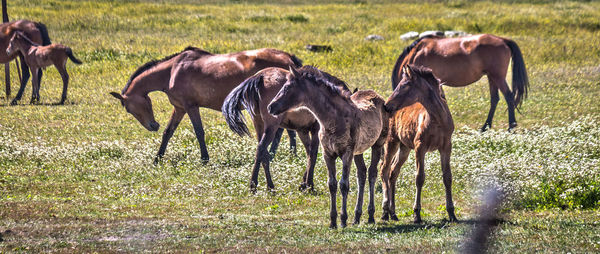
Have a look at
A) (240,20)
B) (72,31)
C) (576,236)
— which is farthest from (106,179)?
(240,20)

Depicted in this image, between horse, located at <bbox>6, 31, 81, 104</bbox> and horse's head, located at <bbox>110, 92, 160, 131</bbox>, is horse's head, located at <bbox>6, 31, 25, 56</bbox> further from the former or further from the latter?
horse's head, located at <bbox>110, 92, 160, 131</bbox>

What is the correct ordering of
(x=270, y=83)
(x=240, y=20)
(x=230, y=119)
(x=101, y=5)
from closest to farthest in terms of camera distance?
1. (x=230, y=119)
2. (x=270, y=83)
3. (x=240, y=20)
4. (x=101, y=5)

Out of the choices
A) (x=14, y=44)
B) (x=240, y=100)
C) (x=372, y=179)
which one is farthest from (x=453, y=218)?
(x=14, y=44)

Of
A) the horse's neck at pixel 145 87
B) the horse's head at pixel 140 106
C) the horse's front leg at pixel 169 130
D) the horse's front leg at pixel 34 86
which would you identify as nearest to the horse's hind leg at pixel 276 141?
the horse's front leg at pixel 169 130

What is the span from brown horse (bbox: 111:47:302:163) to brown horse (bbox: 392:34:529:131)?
5397mm

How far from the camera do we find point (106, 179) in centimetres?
1403

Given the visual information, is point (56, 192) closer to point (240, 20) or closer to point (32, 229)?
point (32, 229)

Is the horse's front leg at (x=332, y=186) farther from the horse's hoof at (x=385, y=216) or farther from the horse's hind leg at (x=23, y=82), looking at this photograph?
the horse's hind leg at (x=23, y=82)

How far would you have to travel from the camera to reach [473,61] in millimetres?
19906

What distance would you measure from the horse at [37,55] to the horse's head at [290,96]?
16.4 metres

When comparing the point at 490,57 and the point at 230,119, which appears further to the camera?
the point at 490,57

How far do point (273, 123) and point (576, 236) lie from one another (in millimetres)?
5844

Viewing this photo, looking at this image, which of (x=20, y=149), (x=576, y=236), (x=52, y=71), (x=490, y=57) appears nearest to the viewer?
(x=576, y=236)

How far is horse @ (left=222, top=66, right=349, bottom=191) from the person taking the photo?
462 inches
